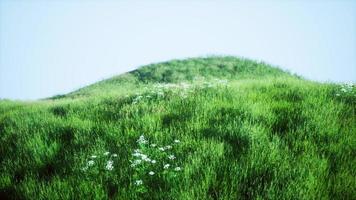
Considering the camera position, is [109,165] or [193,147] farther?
[193,147]

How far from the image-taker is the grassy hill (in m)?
4.08

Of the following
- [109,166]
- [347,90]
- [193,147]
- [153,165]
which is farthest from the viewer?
[347,90]

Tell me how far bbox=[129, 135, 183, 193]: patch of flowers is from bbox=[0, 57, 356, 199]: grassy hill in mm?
16

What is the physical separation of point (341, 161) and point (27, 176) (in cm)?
423

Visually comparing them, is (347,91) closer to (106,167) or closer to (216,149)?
(216,149)

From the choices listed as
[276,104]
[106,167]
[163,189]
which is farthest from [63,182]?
[276,104]

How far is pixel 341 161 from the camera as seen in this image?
455cm

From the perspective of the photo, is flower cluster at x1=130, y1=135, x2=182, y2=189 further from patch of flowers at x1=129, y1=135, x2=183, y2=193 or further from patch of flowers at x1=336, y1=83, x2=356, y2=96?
patch of flowers at x1=336, y1=83, x2=356, y2=96

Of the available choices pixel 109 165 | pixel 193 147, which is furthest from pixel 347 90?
pixel 109 165

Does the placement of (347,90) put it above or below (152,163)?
above

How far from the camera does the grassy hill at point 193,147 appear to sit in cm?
408

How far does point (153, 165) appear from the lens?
14.7 ft

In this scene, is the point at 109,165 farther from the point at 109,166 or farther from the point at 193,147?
the point at 193,147

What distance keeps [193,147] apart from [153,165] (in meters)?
0.66
